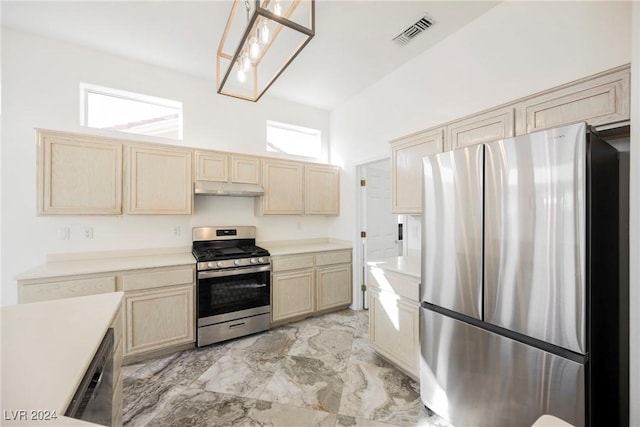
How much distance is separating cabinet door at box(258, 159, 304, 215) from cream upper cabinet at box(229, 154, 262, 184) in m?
0.11

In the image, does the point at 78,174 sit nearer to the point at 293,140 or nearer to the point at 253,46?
the point at 253,46

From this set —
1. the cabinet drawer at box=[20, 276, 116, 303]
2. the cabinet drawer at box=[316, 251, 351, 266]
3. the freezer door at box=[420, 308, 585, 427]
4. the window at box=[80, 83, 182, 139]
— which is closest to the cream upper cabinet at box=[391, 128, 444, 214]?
the freezer door at box=[420, 308, 585, 427]

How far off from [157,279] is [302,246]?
1.93 meters

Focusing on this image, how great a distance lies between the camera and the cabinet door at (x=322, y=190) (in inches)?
151

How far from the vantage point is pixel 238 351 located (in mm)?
2689

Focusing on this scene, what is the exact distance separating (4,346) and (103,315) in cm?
31

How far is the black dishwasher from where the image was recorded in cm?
82

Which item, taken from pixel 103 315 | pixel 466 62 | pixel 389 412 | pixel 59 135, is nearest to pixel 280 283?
pixel 389 412

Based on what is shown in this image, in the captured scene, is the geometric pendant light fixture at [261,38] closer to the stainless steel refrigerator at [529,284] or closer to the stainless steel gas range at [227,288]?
the stainless steel refrigerator at [529,284]

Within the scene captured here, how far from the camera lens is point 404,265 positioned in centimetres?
245

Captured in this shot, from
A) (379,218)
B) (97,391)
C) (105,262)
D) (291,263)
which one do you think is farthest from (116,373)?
(379,218)

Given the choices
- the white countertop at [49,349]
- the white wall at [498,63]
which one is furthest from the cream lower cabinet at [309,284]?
the white countertop at [49,349]

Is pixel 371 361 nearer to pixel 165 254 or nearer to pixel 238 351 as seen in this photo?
pixel 238 351

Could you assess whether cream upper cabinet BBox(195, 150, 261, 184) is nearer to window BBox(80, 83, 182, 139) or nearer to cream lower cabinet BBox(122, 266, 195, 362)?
window BBox(80, 83, 182, 139)
